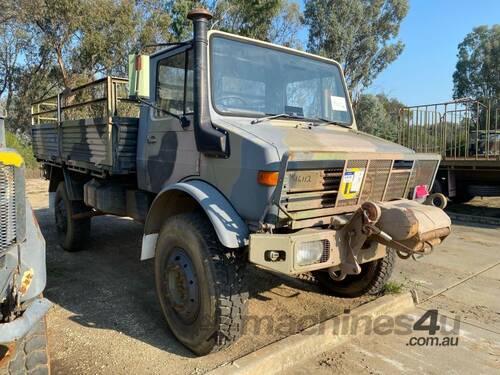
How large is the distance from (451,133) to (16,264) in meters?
10.8

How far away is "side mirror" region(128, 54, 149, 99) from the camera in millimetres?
3424

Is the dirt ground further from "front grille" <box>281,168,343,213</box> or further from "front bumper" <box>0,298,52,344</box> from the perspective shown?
"front grille" <box>281,168,343,213</box>

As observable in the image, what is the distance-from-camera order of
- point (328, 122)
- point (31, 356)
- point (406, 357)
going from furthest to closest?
point (328, 122) < point (406, 357) < point (31, 356)

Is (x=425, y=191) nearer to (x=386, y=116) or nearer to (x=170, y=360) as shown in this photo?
(x=170, y=360)

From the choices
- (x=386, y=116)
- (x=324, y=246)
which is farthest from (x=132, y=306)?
(x=386, y=116)

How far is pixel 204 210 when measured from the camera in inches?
125

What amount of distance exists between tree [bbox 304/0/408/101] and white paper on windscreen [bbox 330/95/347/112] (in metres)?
21.3

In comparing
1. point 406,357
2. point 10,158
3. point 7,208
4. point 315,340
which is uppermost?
point 10,158

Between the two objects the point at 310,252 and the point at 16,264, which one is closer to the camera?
the point at 16,264

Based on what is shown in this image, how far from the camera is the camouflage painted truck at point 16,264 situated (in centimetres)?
222

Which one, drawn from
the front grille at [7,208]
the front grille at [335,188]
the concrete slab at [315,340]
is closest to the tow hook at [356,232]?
the front grille at [335,188]

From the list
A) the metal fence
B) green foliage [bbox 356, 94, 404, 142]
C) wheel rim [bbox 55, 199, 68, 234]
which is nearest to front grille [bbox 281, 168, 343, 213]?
wheel rim [bbox 55, 199, 68, 234]

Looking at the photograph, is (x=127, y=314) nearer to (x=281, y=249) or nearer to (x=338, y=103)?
(x=281, y=249)

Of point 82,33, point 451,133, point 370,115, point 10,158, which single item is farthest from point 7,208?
point 370,115
